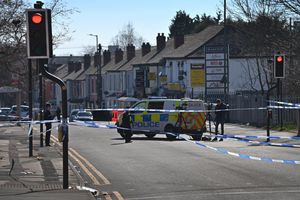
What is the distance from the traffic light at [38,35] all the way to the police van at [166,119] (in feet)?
57.9

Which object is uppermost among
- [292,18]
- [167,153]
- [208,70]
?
[292,18]

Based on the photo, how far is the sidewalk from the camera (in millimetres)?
11258

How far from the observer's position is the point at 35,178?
46.9ft

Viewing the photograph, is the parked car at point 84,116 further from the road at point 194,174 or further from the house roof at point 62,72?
the house roof at point 62,72

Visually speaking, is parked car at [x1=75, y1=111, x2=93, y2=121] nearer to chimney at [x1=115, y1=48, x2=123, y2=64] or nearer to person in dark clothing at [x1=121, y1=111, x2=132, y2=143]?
person in dark clothing at [x1=121, y1=111, x2=132, y2=143]

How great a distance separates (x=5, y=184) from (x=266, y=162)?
23.9 feet

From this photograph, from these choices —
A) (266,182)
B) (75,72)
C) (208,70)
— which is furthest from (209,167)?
(75,72)

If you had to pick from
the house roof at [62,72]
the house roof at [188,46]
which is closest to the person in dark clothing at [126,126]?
the house roof at [188,46]

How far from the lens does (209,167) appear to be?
16109 mm

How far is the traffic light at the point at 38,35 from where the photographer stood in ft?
38.5

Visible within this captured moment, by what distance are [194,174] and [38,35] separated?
5190 mm

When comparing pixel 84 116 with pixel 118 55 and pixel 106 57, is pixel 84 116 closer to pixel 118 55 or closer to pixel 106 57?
pixel 118 55

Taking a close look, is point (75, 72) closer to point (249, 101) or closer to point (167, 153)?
point (249, 101)

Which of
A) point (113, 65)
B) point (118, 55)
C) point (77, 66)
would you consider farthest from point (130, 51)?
point (77, 66)
